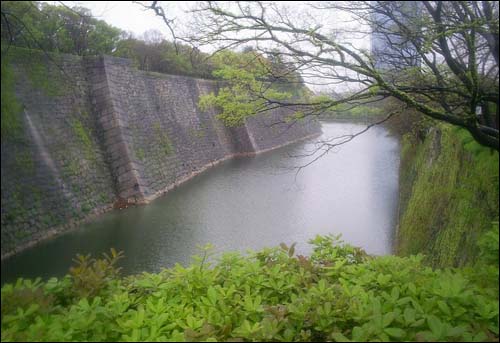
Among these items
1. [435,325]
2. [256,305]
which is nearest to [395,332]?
[435,325]

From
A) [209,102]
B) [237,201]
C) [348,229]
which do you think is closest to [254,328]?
[209,102]

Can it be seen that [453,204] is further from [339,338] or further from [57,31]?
[57,31]

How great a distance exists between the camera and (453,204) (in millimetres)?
3672

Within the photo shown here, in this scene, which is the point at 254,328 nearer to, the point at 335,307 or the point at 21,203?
the point at 335,307

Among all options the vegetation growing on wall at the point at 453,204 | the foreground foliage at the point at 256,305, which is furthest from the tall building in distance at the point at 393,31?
the foreground foliage at the point at 256,305

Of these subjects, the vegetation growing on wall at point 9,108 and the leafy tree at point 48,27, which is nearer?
the vegetation growing on wall at point 9,108

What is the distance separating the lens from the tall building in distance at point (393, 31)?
3.13 m

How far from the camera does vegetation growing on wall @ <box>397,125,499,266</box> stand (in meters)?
2.65

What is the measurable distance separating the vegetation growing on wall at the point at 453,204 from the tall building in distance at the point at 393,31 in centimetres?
71

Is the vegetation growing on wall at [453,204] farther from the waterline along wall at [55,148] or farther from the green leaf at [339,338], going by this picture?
the waterline along wall at [55,148]

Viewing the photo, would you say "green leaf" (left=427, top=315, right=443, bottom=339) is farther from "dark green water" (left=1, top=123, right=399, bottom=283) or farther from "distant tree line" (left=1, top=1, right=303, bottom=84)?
"distant tree line" (left=1, top=1, right=303, bottom=84)

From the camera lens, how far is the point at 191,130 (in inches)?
432

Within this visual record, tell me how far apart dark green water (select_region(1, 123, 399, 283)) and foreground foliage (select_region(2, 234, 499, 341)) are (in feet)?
0.70

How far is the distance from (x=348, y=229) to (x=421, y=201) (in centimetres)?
109
